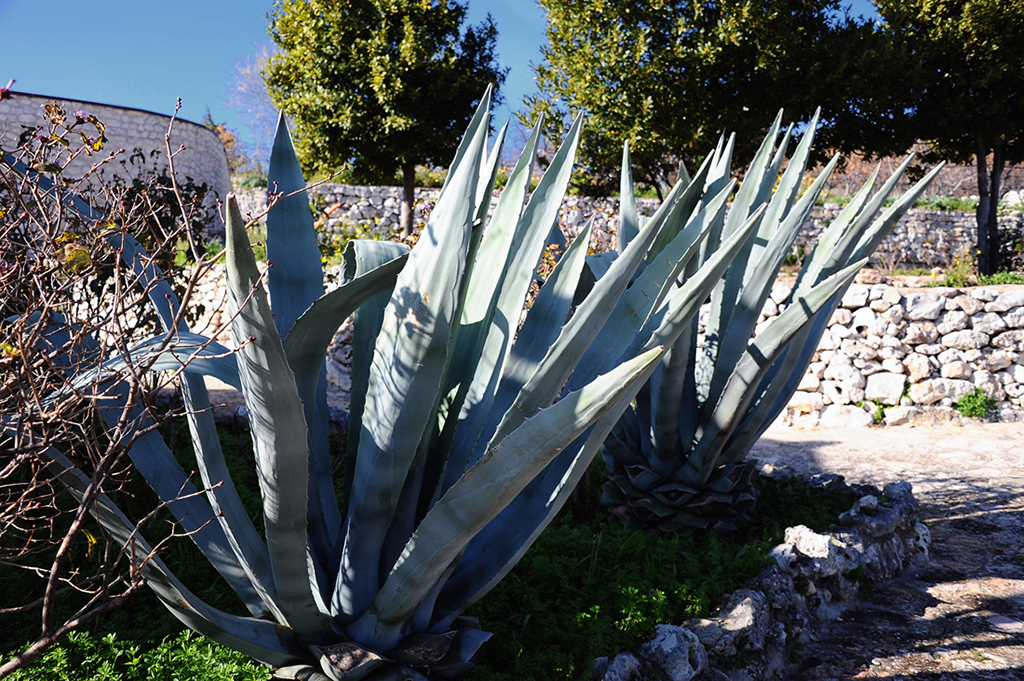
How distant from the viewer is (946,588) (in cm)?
277

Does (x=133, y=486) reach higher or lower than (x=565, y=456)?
lower

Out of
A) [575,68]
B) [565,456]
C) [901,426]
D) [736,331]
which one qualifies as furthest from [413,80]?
[565,456]

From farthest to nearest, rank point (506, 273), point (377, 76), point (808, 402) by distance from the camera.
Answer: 1. point (377, 76)
2. point (808, 402)
3. point (506, 273)

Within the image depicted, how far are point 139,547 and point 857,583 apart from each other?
2.60 metres

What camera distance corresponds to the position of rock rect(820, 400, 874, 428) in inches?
252

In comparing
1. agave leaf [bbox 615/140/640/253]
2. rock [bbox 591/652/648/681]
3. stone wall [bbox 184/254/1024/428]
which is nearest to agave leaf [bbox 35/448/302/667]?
rock [bbox 591/652/648/681]

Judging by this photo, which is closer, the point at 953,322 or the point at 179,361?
the point at 179,361

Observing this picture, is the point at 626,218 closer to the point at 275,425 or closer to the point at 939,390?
the point at 275,425

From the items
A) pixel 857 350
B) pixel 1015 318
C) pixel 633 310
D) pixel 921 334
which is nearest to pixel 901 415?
pixel 857 350

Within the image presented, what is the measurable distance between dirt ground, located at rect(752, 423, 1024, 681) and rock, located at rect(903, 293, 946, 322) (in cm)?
181

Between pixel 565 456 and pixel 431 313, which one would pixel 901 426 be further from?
pixel 431 313

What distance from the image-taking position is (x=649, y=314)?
162 cm

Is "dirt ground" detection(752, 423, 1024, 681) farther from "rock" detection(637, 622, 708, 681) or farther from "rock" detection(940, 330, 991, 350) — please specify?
"rock" detection(940, 330, 991, 350)

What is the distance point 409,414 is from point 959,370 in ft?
23.1
